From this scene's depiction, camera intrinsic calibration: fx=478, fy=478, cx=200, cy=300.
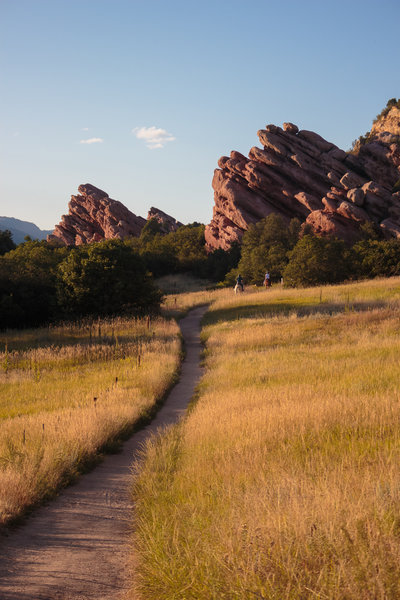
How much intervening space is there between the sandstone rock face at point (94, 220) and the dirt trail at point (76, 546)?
357ft

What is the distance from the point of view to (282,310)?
1166 inches

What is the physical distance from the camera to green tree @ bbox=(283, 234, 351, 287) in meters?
46.1

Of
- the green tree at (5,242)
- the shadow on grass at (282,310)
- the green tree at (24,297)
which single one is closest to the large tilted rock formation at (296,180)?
the green tree at (5,242)

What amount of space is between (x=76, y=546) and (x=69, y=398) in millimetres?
7904

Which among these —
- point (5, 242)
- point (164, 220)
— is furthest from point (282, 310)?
point (164, 220)

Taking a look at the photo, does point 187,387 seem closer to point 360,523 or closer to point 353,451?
point 353,451

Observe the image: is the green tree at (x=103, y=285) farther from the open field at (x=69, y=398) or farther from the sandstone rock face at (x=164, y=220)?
the sandstone rock face at (x=164, y=220)

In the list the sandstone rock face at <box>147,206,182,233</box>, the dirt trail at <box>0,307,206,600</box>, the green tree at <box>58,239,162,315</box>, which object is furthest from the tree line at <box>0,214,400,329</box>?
the sandstone rock face at <box>147,206,182,233</box>

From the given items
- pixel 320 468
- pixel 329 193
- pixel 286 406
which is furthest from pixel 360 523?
Result: pixel 329 193

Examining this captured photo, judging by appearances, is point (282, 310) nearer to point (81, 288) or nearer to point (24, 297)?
point (81, 288)

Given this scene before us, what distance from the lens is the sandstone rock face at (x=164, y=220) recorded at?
132 metres

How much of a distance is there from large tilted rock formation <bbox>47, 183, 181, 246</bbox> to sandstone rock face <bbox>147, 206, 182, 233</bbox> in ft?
1.50

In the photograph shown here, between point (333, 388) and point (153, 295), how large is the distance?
25783mm

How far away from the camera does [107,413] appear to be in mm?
10742
